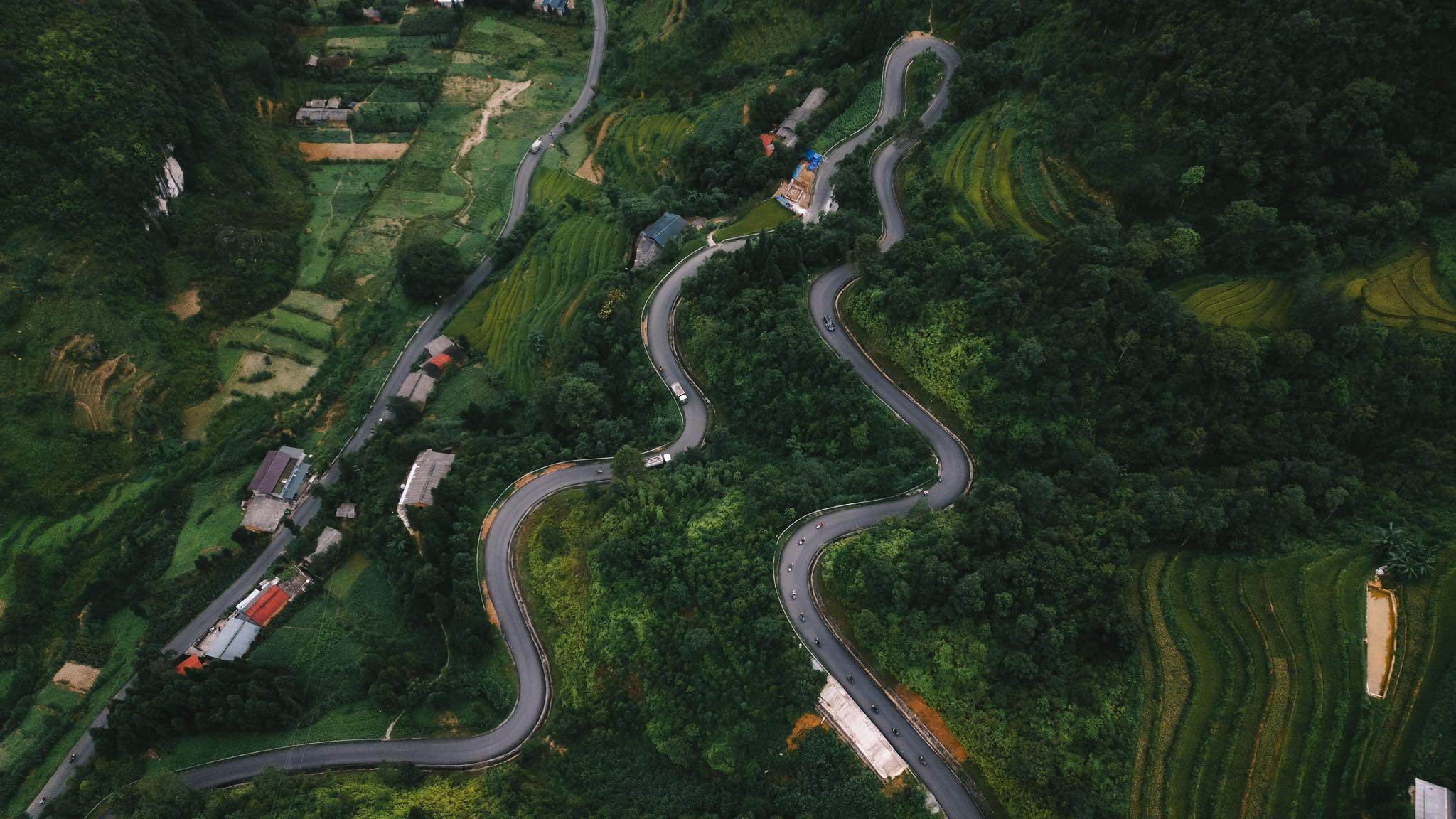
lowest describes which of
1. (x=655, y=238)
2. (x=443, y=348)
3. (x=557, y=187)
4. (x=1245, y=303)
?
(x=443, y=348)

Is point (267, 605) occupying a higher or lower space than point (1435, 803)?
lower

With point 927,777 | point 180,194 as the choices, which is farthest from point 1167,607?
point 180,194

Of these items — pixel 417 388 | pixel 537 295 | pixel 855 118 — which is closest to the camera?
pixel 417 388

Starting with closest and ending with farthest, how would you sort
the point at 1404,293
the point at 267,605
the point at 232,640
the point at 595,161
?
the point at 1404,293
the point at 232,640
the point at 267,605
the point at 595,161

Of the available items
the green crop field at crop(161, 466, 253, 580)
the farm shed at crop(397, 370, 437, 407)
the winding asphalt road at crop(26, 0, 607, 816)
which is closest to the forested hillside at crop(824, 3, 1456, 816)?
the farm shed at crop(397, 370, 437, 407)

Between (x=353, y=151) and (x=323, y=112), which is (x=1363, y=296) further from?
(x=323, y=112)

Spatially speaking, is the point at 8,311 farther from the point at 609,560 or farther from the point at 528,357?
the point at 609,560

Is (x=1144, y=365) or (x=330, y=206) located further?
(x=330, y=206)

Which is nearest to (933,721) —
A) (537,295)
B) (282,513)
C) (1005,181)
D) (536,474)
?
(536,474)
